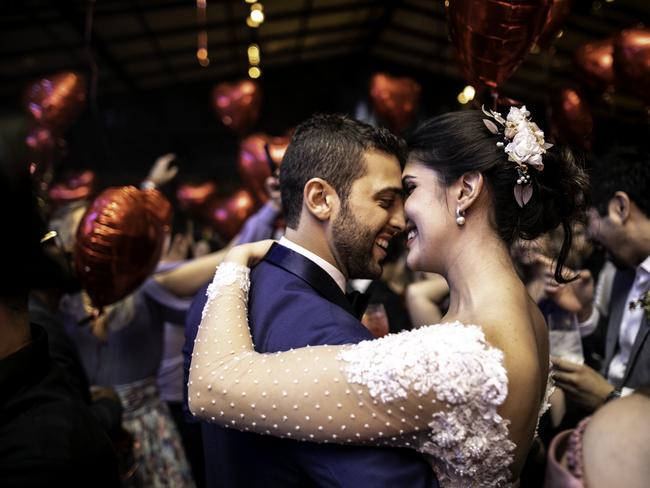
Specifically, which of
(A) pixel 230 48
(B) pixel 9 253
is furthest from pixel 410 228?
(A) pixel 230 48

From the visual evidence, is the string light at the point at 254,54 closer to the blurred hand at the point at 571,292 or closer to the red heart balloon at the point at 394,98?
the red heart balloon at the point at 394,98

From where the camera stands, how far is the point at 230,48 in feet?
27.9

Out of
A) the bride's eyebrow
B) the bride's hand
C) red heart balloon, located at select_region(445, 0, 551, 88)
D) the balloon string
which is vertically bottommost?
the balloon string

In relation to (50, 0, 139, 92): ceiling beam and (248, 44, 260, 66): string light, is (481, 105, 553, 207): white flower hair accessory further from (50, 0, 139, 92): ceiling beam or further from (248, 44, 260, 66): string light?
(248, 44, 260, 66): string light

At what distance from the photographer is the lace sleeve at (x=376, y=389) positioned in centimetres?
100

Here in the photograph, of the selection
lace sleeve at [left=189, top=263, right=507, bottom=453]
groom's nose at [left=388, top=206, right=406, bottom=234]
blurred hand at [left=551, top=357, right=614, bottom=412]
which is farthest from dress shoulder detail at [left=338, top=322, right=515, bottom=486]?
blurred hand at [left=551, top=357, right=614, bottom=412]

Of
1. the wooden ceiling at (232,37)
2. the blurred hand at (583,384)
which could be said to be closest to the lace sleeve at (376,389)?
the blurred hand at (583,384)

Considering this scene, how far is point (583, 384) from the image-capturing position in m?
1.90

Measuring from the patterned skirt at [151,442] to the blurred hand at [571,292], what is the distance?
1.74m

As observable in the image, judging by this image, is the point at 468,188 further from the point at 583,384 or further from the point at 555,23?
the point at 555,23

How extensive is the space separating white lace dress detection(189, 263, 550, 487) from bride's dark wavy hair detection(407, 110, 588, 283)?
13.9 inches

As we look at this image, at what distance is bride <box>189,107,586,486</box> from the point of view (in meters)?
1.02

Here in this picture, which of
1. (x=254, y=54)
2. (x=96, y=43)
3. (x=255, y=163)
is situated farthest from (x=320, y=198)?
(x=254, y=54)

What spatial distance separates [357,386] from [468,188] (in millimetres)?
530
